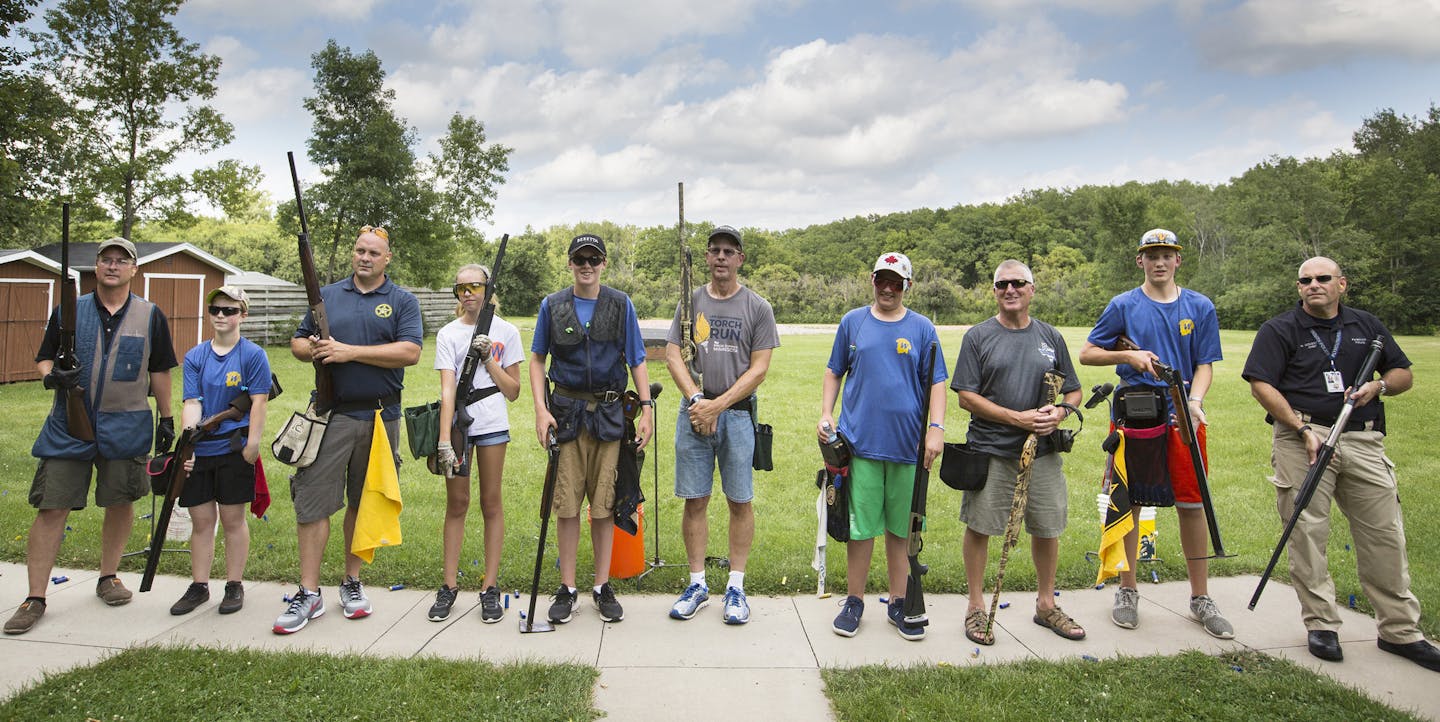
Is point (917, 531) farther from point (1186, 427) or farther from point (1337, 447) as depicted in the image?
point (1337, 447)

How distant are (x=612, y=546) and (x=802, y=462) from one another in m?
5.57

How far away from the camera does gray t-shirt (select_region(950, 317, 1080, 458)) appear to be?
4.58 m

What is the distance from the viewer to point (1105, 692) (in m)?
3.84

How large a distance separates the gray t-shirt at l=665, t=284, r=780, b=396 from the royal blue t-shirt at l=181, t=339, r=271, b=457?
2809 millimetres

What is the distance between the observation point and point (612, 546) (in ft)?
17.3

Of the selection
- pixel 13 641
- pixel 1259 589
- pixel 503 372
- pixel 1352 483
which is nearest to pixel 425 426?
pixel 503 372

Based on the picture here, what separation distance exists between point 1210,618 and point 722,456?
10.2ft

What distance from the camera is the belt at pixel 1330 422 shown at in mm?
4465

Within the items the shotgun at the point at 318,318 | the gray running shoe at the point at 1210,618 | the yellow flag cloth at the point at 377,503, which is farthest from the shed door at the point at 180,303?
the gray running shoe at the point at 1210,618

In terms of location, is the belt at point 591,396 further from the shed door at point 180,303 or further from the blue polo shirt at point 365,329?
the shed door at point 180,303

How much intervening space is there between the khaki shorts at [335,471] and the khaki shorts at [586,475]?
1.09 meters

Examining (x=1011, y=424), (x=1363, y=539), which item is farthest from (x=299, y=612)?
(x=1363, y=539)

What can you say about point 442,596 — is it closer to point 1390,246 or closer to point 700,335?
point 700,335

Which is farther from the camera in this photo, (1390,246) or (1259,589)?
(1390,246)
